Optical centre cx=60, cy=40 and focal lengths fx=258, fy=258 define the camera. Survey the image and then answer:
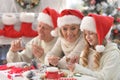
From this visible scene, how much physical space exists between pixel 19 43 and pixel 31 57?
1.26ft

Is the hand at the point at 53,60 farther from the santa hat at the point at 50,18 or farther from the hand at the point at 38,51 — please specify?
the santa hat at the point at 50,18

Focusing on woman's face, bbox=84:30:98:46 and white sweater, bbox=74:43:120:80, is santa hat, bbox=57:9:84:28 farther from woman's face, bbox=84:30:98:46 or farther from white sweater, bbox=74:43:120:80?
white sweater, bbox=74:43:120:80

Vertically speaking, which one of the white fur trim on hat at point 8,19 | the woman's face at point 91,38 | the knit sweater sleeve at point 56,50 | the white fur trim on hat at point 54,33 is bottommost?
the knit sweater sleeve at point 56,50

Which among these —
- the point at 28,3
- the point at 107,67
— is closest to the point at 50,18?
the point at 107,67

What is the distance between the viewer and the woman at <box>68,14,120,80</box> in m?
1.74

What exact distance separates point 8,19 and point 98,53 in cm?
203

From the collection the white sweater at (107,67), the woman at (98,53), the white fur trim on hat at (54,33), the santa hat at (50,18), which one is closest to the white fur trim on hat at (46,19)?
the santa hat at (50,18)

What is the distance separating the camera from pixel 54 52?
7.62ft

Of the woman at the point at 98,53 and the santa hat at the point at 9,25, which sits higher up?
the santa hat at the point at 9,25

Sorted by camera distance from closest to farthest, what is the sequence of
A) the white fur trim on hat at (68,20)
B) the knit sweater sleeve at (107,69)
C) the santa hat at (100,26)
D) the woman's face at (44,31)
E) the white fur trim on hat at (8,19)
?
the knit sweater sleeve at (107,69)
the santa hat at (100,26)
the white fur trim on hat at (68,20)
the woman's face at (44,31)
the white fur trim on hat at (8,19)

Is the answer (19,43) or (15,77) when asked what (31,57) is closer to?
(19,43)

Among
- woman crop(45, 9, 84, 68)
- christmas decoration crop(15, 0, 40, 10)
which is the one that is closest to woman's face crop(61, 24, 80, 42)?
woman crop(45, 9, 84, 68)

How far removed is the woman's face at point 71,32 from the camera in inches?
84.4

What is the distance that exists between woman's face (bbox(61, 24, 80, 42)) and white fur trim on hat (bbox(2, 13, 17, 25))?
157 cm
